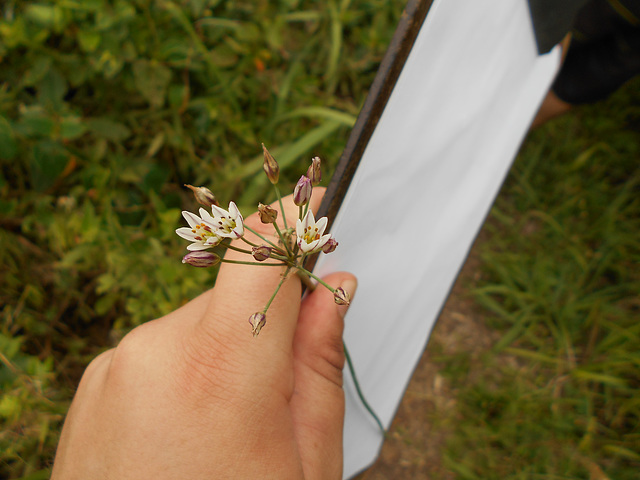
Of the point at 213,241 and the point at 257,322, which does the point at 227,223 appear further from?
the point at 257,322

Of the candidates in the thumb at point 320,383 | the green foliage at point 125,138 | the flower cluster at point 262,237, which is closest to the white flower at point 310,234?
the flower cluster at point 262,237

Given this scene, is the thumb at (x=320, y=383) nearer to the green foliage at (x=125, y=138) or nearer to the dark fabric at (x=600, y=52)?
the green foliage at (x=125, y=138)

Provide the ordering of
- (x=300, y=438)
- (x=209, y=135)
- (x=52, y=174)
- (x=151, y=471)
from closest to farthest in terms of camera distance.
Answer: (x=151, y=471) < (x=300, y=438) < (x=52, y=174) < (x=209, y=135)

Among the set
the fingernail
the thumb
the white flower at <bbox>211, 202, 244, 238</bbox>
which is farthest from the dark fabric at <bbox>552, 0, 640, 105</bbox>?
the white flower at <bbox>211, 202, 244, 238</bbox>

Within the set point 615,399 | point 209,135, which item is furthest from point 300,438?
point 615,399

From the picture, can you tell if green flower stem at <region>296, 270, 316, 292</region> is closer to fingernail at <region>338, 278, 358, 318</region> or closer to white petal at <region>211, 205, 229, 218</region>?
fingernail at <region>338, 278, 358, 318</region>

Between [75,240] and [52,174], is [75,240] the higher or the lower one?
the lower one

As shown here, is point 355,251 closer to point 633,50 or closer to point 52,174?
point 52,174
